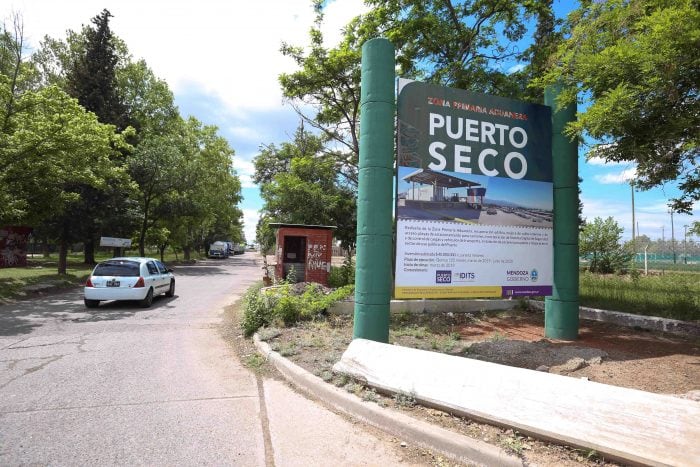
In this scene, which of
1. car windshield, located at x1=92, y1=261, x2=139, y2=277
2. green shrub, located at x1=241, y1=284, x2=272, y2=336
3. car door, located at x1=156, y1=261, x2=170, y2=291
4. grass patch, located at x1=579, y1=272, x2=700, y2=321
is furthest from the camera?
car door, located at x1=156, y1=261, x2=170, y2=291

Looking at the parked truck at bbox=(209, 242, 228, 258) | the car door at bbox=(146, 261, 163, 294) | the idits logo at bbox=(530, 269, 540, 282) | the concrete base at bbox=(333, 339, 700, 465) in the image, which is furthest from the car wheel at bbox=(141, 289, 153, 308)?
the parked truck at bbox=(209, 242, 228, 258)

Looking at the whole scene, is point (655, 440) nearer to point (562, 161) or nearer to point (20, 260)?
point (562, 161)

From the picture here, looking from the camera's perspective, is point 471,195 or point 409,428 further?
point 471,195

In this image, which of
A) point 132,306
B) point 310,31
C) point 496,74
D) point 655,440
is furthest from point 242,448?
point 310,31

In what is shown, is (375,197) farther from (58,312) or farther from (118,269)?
(58,312)

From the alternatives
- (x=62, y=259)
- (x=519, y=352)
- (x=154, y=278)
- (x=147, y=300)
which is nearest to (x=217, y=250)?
(x=62, y=259)

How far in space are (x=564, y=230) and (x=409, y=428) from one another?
4923mm

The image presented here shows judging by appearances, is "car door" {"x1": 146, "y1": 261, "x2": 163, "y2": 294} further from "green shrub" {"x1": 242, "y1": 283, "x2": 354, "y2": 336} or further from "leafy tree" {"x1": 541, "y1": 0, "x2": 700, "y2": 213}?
"leafy tree" {"x1": 541, "y1": 0, "x2": 700, "y2": 213}

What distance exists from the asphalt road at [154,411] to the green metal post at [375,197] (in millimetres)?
1541

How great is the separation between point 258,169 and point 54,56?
21304 millimetres

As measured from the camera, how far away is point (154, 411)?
4.56 m

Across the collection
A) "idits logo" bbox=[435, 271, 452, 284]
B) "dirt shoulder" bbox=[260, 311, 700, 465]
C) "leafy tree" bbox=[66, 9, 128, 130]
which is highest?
"leafy tree" bbox=[66, 9, 128, 130]

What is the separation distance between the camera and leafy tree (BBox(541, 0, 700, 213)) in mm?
A: 5012

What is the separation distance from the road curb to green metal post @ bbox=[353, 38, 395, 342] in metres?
1.08
